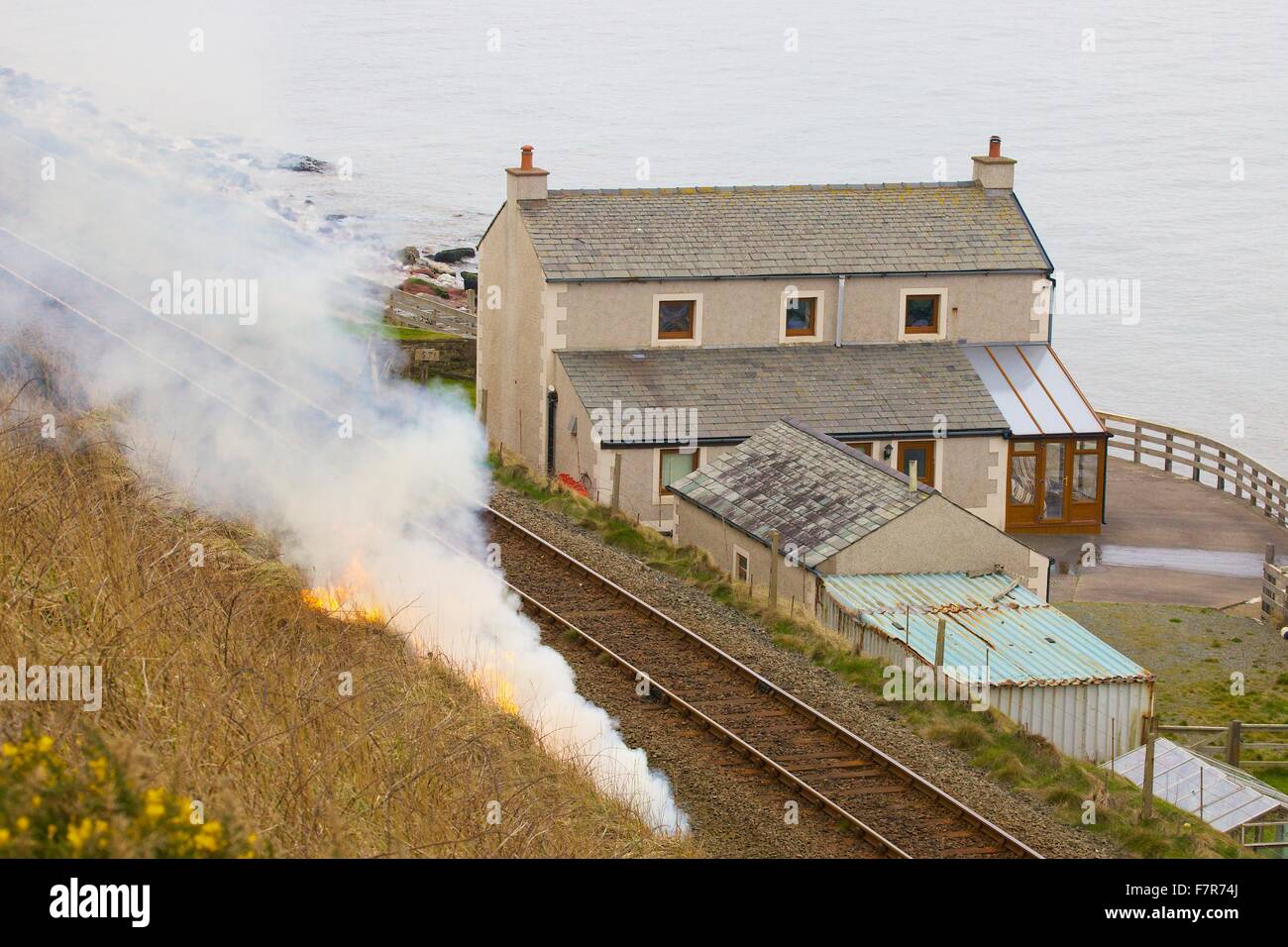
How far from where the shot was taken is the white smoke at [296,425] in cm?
2125

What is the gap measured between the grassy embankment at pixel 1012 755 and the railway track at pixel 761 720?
1457mm

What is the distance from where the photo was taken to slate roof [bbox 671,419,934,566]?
94.8 feet

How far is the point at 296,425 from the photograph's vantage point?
92.0 feet

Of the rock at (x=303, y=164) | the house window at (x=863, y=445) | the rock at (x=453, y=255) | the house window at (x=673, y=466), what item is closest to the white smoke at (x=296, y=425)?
the house window at (x=673, y=466)

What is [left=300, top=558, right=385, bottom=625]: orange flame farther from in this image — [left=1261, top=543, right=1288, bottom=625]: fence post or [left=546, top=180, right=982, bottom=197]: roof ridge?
[left=1261, top=543, right=1288, bottom=625]: fence post

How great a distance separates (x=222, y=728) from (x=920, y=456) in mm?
26140

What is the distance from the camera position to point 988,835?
63.0 feet

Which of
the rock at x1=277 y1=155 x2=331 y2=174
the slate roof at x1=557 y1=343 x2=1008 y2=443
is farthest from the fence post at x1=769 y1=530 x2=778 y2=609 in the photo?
the rock at x1=277 y1=155 x2=331 y2=174

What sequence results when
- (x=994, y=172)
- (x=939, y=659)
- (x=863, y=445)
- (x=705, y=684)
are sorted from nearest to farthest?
1. (x=705, y=684)
2. (x=939, y=659)
3. (x=863, y=445)
4. (x=994, y=172)

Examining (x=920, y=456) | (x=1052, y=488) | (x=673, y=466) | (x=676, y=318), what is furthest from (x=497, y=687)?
(x=1052, y=488)

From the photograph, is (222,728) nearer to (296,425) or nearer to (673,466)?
(296,425)

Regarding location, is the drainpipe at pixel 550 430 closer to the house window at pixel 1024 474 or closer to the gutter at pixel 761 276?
the gutter at pixel 761 276
